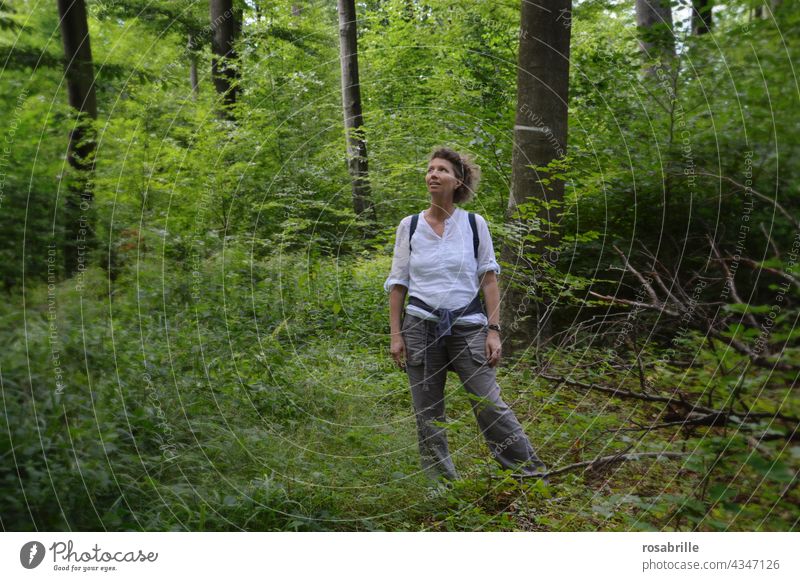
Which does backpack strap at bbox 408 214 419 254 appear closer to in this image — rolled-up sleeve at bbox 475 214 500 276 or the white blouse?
the white blouse

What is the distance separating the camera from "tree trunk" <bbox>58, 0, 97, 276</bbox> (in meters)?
4.33

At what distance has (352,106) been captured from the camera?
11.4 meters

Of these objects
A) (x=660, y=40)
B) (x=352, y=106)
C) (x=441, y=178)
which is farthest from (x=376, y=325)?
(x=352, y=106)

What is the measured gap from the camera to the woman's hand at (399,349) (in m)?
4.11

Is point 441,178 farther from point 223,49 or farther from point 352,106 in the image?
point 352,106

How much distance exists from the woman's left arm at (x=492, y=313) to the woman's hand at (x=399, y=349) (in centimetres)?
53

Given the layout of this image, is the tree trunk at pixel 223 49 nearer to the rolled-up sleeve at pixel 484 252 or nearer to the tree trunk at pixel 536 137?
the tree trunk at pixel 536 137

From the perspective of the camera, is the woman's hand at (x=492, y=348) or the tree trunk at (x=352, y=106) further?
the tree trunk at (x=352, y=106)

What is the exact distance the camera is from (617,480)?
377 cm

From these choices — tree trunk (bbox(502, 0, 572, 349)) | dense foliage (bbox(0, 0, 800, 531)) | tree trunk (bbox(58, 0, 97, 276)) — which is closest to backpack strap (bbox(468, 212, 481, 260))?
dense foliage (bbox(0, 0, 800, 531))

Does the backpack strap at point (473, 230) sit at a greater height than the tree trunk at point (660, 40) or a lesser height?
lesser

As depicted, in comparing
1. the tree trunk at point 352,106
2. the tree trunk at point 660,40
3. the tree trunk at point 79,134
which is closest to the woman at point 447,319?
the tree trunk at point 79,134

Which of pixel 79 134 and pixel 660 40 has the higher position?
pixel 660 40

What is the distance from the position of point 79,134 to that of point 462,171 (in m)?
2.96
